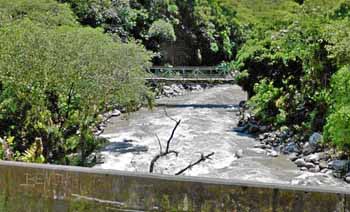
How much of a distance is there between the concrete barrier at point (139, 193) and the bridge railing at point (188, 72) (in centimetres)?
3000

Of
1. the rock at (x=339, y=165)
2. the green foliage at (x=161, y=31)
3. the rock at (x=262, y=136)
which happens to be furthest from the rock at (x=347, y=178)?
the green foliage at (x=161, y=31)

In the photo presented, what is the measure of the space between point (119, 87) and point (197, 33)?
2937cm

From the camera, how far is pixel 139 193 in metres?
2.86

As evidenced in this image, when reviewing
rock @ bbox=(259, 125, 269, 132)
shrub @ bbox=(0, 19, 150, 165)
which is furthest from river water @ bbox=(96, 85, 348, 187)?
shrub @ bbox=(0, 19, 150, 165)

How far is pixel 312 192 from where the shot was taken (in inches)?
103

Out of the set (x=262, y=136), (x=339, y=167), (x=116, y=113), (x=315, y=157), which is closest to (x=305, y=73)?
(x=262, y=136)

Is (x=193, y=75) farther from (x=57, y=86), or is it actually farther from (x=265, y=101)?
(x=57, y=86)

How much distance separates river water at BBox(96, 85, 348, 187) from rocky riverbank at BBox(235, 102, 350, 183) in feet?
1.04

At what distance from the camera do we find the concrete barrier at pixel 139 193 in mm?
2641

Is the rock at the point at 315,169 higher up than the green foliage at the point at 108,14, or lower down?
lower down

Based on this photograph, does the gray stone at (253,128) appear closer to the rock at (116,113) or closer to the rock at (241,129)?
the rock at (241,129)

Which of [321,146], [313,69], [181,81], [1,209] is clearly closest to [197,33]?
[181,81]

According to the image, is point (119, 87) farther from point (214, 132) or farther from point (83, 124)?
point (214, 132)

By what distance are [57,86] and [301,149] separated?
840 centimetres
